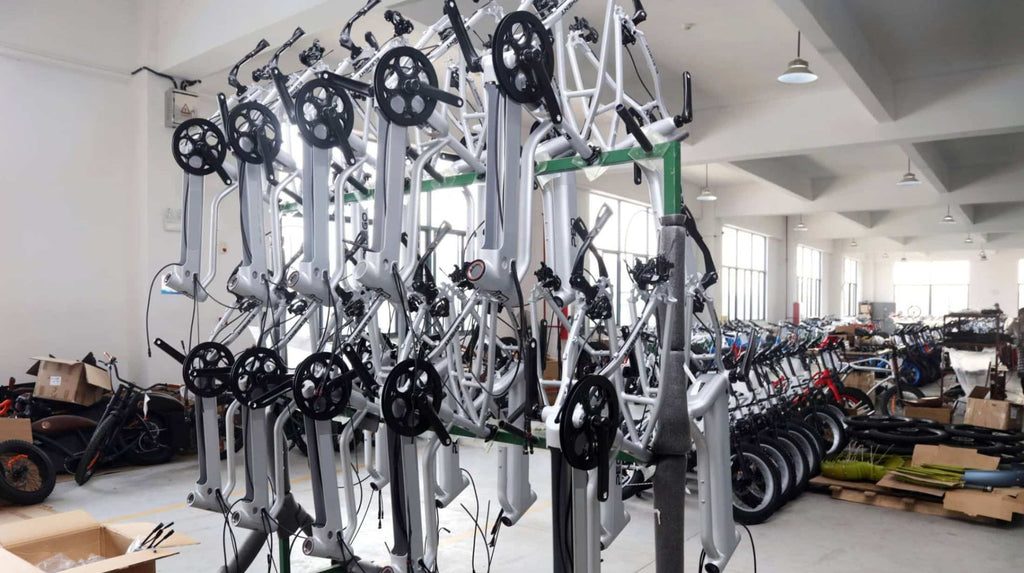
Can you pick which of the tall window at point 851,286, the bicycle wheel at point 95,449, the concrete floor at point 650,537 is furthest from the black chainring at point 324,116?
the tall window at point 851,286

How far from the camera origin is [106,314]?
21.8 feet

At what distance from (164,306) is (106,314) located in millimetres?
476

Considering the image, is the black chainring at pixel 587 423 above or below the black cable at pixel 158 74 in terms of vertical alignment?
below

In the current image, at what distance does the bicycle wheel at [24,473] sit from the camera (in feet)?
15.7

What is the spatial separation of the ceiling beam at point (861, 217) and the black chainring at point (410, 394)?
16608mm

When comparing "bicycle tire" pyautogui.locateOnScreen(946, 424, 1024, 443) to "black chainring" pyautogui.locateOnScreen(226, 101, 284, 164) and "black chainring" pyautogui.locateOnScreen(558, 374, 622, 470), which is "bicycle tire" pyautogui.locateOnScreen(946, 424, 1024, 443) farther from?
"black chainring" pyautogui.locateOnScreen(226, 101, 284, 164)

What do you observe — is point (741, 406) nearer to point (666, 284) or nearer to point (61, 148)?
point (666, 284)

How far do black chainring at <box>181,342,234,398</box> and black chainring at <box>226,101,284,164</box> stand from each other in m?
0.79

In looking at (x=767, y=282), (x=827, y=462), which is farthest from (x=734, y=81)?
(x=767, y=282)

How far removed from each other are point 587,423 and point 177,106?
19.5 feet

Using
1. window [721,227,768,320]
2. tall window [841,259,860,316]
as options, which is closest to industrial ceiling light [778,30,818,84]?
Result: window [721,227,768,320]

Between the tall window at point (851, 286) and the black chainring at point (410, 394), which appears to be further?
the tall window at point (851, 286)

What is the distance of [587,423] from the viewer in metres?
2.33

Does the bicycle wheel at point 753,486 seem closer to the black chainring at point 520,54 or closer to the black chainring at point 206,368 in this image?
the black chainring at point 206,368
